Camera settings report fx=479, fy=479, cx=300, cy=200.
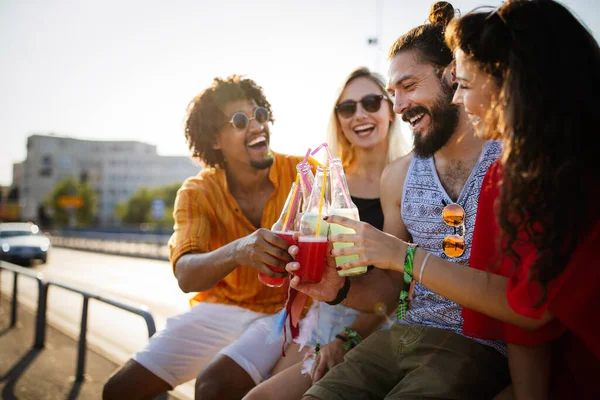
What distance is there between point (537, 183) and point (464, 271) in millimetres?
411

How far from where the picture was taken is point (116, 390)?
306cm

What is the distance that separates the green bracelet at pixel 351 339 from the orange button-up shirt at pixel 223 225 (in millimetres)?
795

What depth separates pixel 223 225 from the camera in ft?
11.8

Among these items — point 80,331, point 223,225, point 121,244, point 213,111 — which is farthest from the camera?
point 121,244

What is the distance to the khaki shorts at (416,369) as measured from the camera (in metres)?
1.91

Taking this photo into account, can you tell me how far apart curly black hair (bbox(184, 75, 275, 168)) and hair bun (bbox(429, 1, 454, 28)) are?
1.76 meters

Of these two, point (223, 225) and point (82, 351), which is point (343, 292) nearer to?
point (223, 225)

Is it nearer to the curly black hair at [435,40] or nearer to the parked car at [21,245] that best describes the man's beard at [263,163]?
the curly black hair at [435,40]

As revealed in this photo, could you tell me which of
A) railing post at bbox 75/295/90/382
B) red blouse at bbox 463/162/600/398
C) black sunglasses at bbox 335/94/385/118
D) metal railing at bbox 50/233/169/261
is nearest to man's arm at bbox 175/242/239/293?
red blouse at bbox 463/162/600/398

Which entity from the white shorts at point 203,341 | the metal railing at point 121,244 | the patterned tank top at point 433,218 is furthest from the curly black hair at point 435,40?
the metal railing at point 121,244

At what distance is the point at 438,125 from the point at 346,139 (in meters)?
1.58

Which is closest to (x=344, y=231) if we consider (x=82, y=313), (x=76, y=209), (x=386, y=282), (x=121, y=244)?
(x=386, y=282)

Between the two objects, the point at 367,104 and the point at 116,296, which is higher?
the point at 367,104

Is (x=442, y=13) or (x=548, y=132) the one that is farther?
(x=442, y=13)
